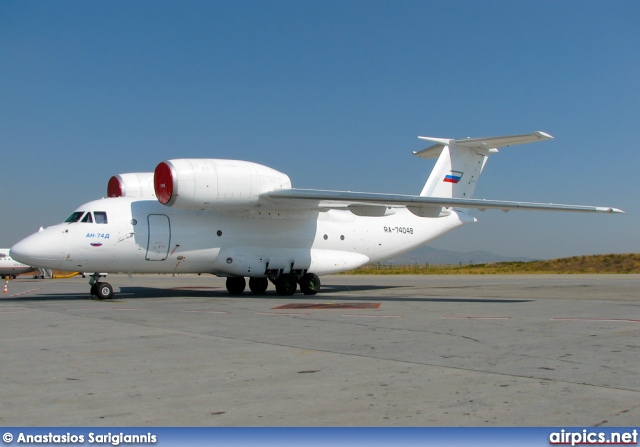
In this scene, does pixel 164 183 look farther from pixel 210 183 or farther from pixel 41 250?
pixel 41 250

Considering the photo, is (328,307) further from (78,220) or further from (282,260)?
(78,220)

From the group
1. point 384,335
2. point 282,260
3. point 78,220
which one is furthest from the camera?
point 282,260

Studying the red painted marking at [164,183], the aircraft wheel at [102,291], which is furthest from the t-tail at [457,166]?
the aircraft wheel at [102,291]

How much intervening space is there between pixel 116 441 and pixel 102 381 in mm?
2031

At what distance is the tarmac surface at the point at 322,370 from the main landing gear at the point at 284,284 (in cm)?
759

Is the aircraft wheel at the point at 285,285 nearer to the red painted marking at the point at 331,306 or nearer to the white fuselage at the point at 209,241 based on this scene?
the white fuselage at the point at 209,241

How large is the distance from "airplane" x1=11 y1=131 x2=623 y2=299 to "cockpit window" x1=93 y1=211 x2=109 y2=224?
3 cm

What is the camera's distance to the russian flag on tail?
2428 centimetres

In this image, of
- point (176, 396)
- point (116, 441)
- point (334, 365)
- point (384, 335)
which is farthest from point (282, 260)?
point (116, 441)

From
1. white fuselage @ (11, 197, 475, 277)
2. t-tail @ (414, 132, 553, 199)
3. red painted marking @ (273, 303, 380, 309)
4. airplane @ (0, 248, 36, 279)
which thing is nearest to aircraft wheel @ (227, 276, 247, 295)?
white fuselage @ (11, 197, 475, 277)

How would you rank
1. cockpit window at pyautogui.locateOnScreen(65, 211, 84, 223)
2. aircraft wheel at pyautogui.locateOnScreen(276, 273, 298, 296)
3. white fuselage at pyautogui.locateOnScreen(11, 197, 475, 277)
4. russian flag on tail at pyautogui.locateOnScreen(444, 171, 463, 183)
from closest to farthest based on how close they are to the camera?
white fuselage at pyautogui.locateOnScreen(11, 197, 475, 277) < cockpit window at pyautogui.locateOnScreen(65, 211, 84, 223) < aircraft wheel at pyautogui.locateOnScreen(276, 273, 298, 296) < russian flag on tail at pyautogui.locateOnScreen(444, 171, 463, 183)

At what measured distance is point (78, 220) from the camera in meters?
17.8

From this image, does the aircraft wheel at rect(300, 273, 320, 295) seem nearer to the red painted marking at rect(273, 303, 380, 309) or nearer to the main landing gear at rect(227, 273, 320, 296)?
the main landing gear at rect(227, 273, 320, 296)

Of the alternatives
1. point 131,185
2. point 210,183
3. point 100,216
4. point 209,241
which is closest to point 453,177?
point 209,241
